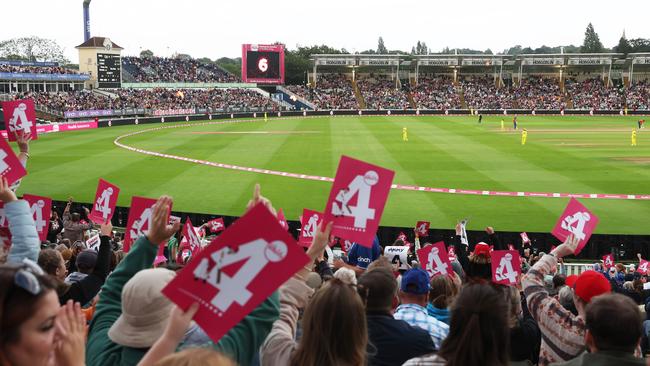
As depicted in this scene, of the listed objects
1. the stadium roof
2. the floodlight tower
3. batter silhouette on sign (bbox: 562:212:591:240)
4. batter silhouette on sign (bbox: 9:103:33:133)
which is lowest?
batter silhouette on sign (bbox: 562:212:591:240)

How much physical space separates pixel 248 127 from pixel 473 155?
33.3 meters

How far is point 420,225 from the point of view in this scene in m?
17.8

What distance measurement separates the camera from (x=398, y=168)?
36219mm

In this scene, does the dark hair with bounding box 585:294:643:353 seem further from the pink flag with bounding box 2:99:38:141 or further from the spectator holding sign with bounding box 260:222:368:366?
the pink flag with bounding box 2:99:38:141

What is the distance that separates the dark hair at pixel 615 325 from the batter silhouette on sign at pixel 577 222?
4845mm

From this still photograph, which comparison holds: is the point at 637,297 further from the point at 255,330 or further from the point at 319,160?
the point at 319,160

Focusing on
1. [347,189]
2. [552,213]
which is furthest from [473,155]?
[347,189]

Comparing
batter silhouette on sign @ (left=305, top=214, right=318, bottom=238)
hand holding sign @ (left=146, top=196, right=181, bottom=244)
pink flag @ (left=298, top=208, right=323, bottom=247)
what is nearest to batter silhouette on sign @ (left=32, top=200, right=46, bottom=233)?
pink flag @ (left=298, top=208, right=323, bottom=247)

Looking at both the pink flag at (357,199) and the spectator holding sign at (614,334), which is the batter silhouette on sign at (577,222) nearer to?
the pink flag at (357,199)

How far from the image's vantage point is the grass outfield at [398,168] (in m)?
25.7

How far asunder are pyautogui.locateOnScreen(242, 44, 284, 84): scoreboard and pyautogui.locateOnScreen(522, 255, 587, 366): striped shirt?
9857 centimetres

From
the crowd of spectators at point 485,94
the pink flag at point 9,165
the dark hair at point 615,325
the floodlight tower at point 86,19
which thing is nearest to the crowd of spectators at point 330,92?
the crowd of spectators at point 485,94

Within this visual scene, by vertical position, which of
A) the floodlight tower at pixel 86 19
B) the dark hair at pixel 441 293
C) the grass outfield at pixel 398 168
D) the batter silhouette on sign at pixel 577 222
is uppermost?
the floodlight tower at pixel 86 19

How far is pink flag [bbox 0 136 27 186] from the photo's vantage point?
905cm
